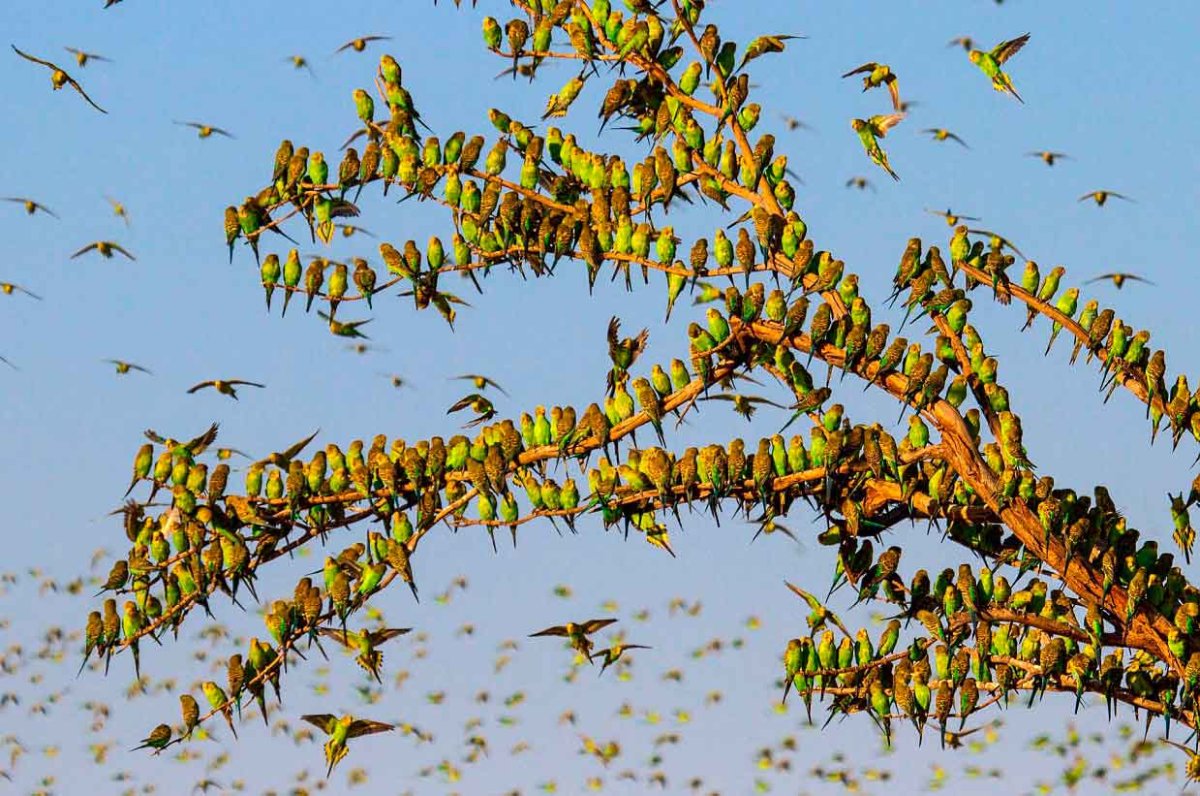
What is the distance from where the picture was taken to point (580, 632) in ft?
59.8

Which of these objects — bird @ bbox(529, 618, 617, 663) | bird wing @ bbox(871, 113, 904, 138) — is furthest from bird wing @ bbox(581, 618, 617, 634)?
bird wing @ bbox(871, 113, 904, 138)

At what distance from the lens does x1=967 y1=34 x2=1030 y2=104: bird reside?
20.0 m

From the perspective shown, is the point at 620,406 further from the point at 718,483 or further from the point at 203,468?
the point at 203,468

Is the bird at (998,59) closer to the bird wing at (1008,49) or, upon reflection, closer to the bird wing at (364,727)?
the bird wing at (1008,49)

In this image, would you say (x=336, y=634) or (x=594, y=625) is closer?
(x=336, y=634)

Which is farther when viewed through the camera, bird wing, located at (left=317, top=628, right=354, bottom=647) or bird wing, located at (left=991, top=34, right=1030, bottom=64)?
bird wing, located at (left=991, top=34, right=1030, bottom=64)

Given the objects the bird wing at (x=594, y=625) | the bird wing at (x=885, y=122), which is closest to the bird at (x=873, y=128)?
the bird wing at (x=885, y=122)

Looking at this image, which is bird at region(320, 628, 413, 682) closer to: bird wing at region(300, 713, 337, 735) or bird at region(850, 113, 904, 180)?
bird wing at region(300, 713, 337, 735)

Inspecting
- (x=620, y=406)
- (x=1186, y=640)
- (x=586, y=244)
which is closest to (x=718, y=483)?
(x=620, y=406)

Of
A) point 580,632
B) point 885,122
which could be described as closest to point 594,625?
point 580,632

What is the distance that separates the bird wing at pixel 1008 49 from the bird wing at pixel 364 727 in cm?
839

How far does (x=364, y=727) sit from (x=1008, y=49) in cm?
865

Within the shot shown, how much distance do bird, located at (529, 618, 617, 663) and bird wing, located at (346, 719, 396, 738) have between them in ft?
5.72

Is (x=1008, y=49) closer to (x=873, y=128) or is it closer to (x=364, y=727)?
(x=873, y=128)
